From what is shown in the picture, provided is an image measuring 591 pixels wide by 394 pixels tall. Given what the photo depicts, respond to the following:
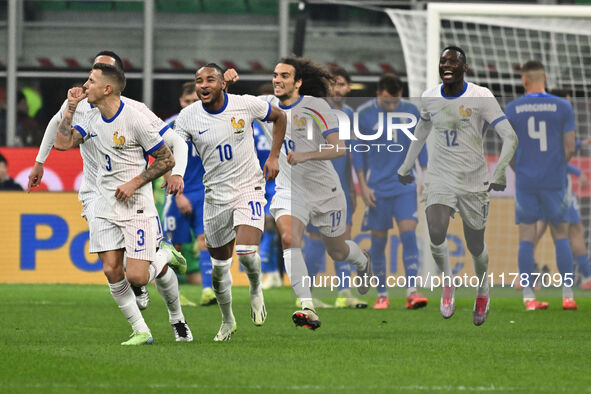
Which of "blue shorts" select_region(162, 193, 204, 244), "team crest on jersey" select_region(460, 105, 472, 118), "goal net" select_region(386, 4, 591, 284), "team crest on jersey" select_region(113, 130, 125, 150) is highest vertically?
"goal net" select_region(386, 4, 591, 284)

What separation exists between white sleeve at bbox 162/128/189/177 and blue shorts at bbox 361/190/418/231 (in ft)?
13.6

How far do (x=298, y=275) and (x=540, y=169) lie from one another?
3260 millimetres

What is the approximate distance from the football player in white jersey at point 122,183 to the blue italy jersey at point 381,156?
2.73 m

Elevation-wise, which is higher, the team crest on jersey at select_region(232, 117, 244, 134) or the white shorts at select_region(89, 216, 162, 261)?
the team crest on jersey at select_region(232, 117, 244, 134)

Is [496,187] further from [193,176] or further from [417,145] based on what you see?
[193,176]

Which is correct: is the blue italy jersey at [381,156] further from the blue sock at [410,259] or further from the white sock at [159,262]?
the white sock at [159,262]

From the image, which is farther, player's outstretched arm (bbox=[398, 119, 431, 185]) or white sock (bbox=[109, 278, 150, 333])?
player's outstretched arm (bbox=[398, 119, 431, 185])

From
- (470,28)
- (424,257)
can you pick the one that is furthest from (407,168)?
(470,28)

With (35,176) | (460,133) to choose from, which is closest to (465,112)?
(460,133)

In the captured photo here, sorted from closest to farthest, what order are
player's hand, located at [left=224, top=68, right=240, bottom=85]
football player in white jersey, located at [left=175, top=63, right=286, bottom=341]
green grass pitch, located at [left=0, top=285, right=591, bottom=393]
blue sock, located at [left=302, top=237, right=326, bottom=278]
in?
green grass pitch, located at [left=0, top=285, right=591, bottom=393] → football player in white jersey, located at [left=175, top=63, right=286, bottom=341] → player's hand, located at [left=224, top=68, right=240, bottom=85] → blue sock, located at [left=302, top=237, right=326, bottom=278]

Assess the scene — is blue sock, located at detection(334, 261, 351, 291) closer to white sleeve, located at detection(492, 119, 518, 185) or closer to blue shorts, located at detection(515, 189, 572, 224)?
blue shorts, located at detection(515, 189, 572, 224)

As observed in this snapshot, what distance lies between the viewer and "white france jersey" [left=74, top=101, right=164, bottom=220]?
8.18 m

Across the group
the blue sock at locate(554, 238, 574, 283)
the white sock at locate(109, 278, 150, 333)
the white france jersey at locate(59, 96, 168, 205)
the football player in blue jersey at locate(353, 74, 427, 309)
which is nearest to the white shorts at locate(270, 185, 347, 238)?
the football player in blue jersey at locate(353, 74, 427, 309)

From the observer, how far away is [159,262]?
8539 millimetres
